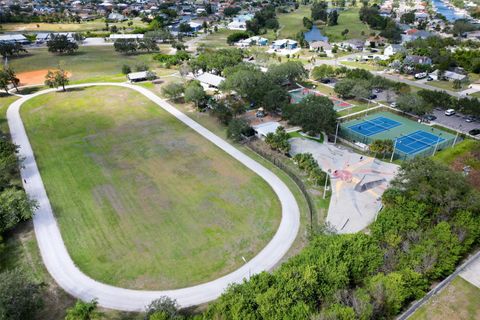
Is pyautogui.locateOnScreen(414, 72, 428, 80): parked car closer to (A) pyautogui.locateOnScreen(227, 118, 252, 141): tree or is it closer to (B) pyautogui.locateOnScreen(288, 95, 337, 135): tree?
(B) pyautogui.locateOnScreen(288, 95, 337, 135): tree

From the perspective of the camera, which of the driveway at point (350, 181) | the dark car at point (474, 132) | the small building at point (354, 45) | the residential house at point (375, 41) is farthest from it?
the residential house at point (375, 41)

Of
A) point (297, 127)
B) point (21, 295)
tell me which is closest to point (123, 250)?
point (21, 295)

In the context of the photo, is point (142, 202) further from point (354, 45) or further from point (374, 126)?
point (354, 45)

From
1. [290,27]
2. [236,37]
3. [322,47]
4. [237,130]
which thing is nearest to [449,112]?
[237,130]

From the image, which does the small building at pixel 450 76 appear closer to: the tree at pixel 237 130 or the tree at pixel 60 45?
the tree at pixel 237 130

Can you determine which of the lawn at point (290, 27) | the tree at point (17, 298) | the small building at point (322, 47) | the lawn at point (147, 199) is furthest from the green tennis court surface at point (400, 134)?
the lawn at point (290, 27)

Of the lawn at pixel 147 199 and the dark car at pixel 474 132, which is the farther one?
the dark car at pixel 474 132

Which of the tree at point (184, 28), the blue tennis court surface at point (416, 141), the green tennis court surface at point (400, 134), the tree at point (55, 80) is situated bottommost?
the blue tennis court surface at point (416, 141)
